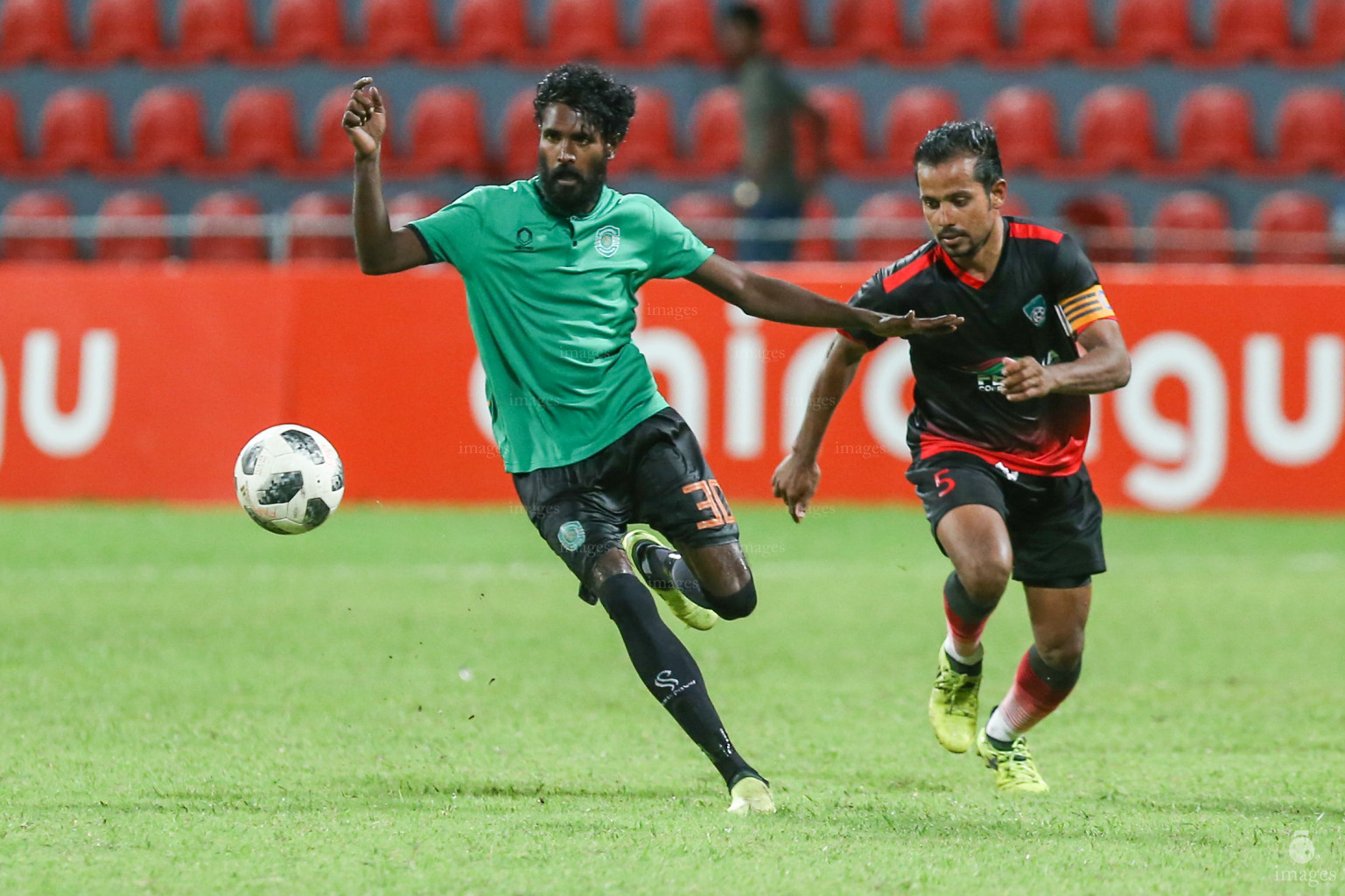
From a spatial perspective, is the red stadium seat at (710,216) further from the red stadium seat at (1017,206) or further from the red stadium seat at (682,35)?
the red stadium seat at (1017,206)

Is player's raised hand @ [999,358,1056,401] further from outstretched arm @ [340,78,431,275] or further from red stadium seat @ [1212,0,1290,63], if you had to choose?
red stadium seat @ [1212,0,1290,63]

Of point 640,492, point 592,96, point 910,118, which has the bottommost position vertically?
point 640,492

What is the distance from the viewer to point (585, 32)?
16750 mm

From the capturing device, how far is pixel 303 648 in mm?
8016

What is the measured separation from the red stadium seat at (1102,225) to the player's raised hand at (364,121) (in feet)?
28.2

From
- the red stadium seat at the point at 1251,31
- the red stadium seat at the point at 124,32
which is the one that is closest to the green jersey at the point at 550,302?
the red stadium seat at the point at 1251,31

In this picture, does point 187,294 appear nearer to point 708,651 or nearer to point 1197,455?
point 708,651

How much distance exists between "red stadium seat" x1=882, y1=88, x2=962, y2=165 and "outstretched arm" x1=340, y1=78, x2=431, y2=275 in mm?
10844

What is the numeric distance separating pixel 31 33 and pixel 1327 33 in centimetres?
1200

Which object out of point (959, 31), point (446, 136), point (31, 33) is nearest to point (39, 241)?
point (446, 136)

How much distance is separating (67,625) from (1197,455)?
7.43 metres

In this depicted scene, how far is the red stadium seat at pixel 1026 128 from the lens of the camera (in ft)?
51.0

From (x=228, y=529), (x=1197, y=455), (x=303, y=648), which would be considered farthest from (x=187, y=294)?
(x=1197, y=455)

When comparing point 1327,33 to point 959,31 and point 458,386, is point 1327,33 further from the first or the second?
point 458,386
